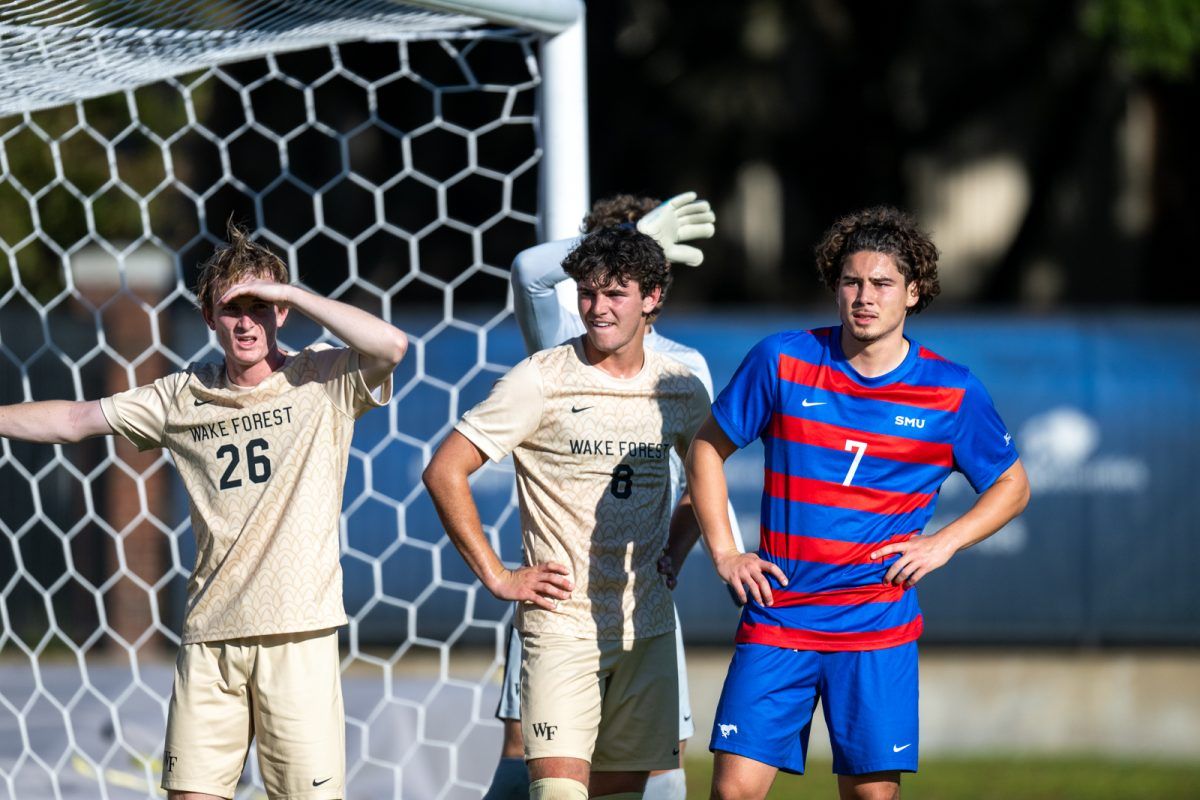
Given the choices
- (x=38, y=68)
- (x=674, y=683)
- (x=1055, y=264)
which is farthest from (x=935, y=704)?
(x=1055, y=264)

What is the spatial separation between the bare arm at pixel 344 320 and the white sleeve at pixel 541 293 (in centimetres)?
59

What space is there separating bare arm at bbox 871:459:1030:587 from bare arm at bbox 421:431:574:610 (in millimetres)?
827

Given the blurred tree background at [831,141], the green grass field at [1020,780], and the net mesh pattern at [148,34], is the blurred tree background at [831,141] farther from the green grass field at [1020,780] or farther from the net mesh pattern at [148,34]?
the net mesh pattern at [148,34]

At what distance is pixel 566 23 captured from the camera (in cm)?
514

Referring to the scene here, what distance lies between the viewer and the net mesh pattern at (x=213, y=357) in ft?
19.5

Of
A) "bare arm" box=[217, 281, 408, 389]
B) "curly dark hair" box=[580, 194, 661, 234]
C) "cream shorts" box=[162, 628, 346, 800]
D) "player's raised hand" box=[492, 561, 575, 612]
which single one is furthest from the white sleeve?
"cream shorts" box=[162, 628, 346, 800]

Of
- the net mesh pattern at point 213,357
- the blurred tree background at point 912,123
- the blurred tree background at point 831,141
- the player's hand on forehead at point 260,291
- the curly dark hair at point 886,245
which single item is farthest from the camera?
the blurred tree background at point 912,123

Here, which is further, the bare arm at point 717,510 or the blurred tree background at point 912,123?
the blurred tree background at point 912,123

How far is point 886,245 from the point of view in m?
3.90

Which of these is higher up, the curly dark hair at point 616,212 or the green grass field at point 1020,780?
the curly dark hair at point 616,212

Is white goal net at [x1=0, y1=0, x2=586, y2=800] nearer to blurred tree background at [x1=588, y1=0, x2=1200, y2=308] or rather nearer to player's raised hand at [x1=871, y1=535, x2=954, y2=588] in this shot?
blurred tree background at [x1=588, y1=0, x2=1200, y2=308]

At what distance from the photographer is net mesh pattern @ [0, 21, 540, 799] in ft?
19.5

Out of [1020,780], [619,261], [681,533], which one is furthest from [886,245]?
[1020,780]

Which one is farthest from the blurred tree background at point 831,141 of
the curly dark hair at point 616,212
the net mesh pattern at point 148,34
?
the curly dark hair at point 616,212
